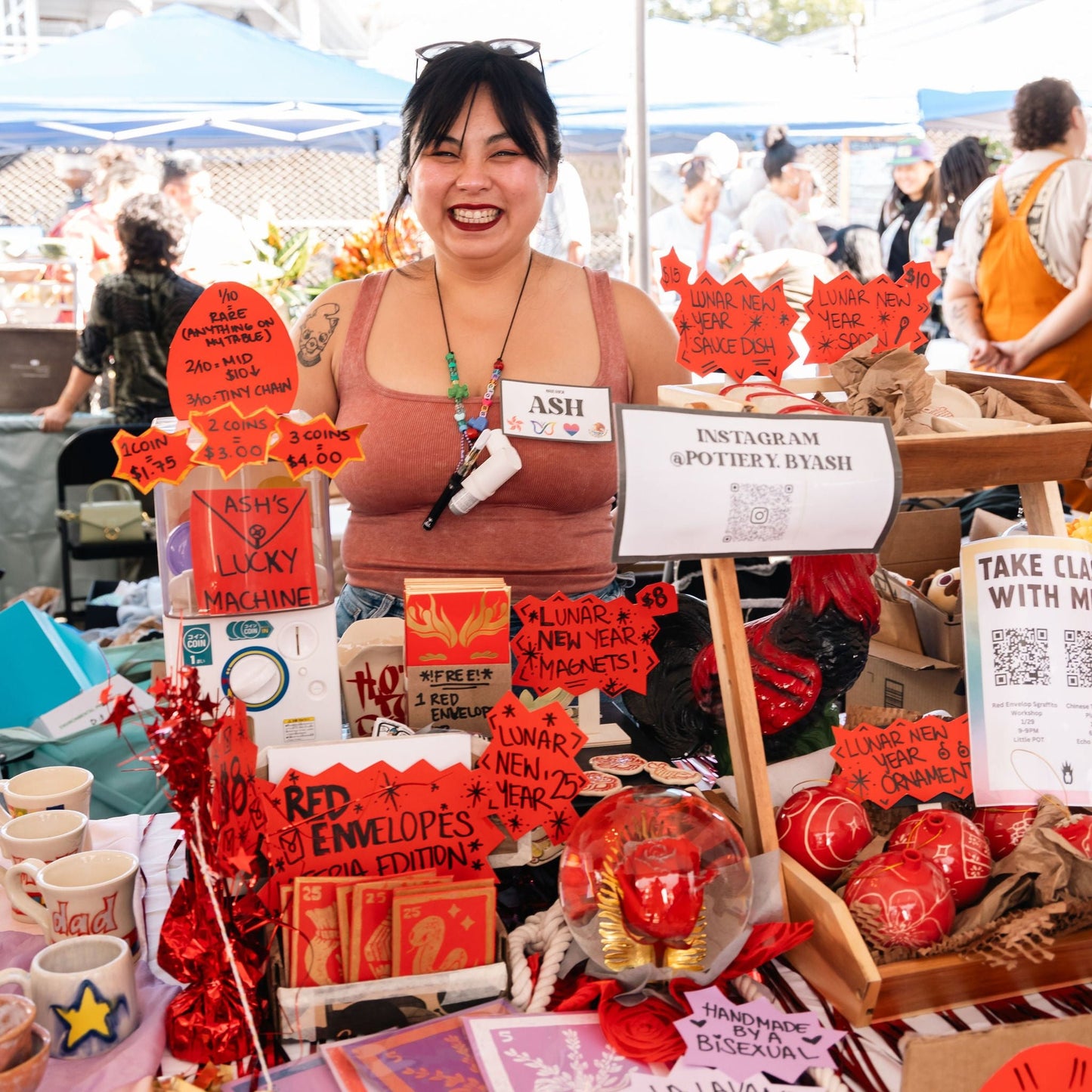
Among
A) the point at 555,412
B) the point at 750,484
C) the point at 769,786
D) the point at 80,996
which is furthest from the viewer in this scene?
the point at 555,412

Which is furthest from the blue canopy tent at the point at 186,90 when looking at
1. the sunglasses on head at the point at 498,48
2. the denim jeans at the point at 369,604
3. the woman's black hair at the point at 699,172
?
the denim jeans at the point at 369,604

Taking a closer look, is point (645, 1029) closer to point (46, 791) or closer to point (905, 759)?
point (905, 759)

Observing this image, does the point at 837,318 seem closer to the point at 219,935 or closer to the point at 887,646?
the point at 887,646

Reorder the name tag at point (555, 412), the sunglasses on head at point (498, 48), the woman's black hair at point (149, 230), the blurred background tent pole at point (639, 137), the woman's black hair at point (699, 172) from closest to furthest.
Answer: the name tag at point (555, 412) < the sunglasses on head at point (498, 48) < the blurred background tent pole at point (639, 137) < the woman's black hair at point (149, 230) < the woman's black hair at point (699, 172)

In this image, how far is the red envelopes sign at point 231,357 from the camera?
926 millimetres

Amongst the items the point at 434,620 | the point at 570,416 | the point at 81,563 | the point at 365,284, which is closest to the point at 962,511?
the point at 570,416

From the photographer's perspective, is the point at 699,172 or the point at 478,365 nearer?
the point at 478,365

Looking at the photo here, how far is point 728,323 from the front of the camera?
1178mm

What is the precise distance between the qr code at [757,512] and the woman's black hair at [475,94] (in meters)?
0.96

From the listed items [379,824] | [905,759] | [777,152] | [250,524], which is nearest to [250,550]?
[250,524]

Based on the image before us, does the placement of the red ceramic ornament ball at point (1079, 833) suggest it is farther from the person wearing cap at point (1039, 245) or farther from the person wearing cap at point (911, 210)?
the person wearing cap at point (911, 210)

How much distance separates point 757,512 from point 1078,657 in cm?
39

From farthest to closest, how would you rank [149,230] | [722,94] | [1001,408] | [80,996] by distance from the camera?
[722,94]
[149,230]
[1001,408]
[80,996]

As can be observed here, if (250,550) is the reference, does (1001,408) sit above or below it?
above
